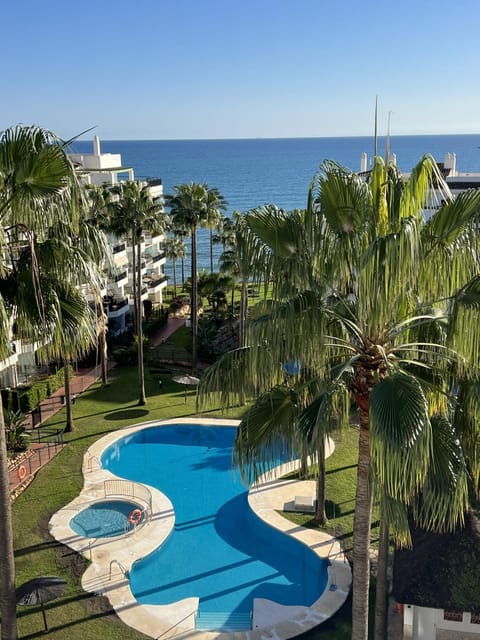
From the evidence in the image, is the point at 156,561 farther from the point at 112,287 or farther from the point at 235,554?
the point at 112,287

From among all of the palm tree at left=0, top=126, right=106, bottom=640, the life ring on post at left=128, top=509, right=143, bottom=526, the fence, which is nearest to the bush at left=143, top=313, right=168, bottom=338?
the fence

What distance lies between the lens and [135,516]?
2197cm

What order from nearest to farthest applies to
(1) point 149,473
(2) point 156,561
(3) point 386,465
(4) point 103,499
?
(3) point 386,465 → (2) point 156,561 → (4) point 103,499 → (1) point 149,473

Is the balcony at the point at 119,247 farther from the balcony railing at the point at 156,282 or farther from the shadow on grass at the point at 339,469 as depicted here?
the shadow on grass at the point at 339,469

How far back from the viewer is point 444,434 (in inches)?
310

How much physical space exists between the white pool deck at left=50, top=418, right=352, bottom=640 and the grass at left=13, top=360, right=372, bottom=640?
0.35 m

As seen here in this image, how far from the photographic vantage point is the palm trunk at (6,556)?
10203mm

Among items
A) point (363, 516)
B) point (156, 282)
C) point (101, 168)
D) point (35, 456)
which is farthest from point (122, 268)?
point (363, 516)

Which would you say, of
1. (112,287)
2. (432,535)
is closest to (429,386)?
(432,535)

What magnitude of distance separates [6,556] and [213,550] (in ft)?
37.2

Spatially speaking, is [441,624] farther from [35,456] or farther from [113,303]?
[113,303]

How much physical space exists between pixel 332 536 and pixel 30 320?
14373 mm

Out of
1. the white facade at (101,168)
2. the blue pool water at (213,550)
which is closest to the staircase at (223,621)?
the blue pool water at (213,550)

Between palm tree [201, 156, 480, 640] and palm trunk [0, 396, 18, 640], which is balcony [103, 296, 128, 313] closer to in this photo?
palm trunk [0, 396, 18, 640]
